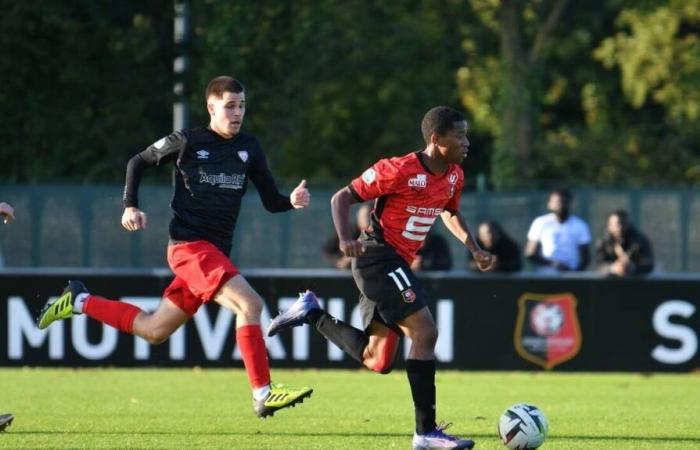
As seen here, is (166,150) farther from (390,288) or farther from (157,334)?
(390,288)

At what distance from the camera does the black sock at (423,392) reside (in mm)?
8711

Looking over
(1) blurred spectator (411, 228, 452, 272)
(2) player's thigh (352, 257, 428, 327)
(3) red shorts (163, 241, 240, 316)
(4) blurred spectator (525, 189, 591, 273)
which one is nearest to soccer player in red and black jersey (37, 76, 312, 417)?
(3) red shorts (163, 241, 240, 316)

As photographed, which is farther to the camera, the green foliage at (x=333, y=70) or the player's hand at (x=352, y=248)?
the green foliage at (x=333, y=70)

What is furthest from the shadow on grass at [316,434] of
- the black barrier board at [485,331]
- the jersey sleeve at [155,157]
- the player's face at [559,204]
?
the player's face at [559,204]

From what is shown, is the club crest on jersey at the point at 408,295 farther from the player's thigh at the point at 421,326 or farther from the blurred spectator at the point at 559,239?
the blurred spectator at the point at 559,239

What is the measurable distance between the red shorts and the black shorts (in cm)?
81

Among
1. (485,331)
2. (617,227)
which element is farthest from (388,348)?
(617,227)

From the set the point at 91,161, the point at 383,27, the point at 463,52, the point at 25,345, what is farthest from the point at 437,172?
the point at 463,52

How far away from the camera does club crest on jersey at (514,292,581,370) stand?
15.6m

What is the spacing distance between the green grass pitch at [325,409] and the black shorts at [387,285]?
0.81 meters

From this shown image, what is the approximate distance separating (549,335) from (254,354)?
694 centimetres

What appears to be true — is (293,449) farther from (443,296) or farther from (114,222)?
(114,222)

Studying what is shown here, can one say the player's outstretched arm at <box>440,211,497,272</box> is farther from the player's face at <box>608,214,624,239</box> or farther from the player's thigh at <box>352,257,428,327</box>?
the player's face at <box>608,214,624,239</box>

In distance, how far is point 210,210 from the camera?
9594 mm
